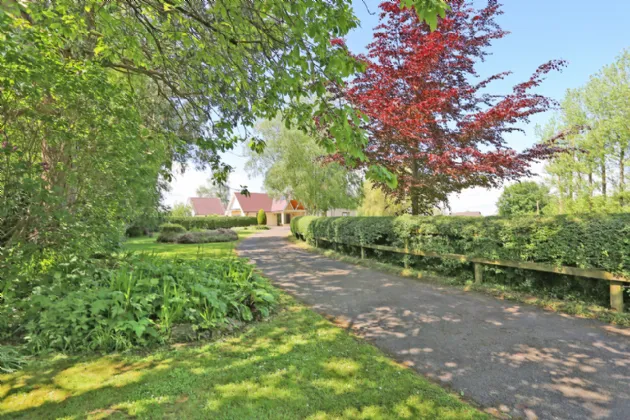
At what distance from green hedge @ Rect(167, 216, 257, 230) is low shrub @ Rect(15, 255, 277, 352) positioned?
28.5 meters

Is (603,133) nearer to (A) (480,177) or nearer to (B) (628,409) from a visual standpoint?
(A) (480,177)

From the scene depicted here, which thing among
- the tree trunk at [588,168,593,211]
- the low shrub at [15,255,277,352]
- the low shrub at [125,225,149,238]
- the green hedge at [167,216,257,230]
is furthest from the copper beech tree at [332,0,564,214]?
the green hedge at [167,216,257,230]

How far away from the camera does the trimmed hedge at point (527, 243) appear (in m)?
4.79

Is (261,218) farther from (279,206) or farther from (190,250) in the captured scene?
(190,250)

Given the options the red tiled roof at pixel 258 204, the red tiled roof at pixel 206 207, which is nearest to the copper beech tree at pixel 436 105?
the red tiled roof at pixel 258 204

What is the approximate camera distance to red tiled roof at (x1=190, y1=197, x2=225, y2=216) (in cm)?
5494

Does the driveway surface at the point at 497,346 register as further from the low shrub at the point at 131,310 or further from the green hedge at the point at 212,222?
the green hedge at the point at 212,222

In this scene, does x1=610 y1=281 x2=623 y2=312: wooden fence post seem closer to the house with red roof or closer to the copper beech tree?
the copper beech tree

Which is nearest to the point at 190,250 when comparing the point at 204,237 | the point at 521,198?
the point at 204,237

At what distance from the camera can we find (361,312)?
17.2 ft

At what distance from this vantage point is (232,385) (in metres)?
2.88

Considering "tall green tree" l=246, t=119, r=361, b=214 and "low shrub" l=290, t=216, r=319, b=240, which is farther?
"tall green tree" l=246, t=119, r=361, b=214

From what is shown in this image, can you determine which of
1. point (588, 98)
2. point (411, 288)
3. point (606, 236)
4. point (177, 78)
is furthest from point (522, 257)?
point (588, 98)

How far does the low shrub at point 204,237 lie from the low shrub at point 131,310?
1312 cm
